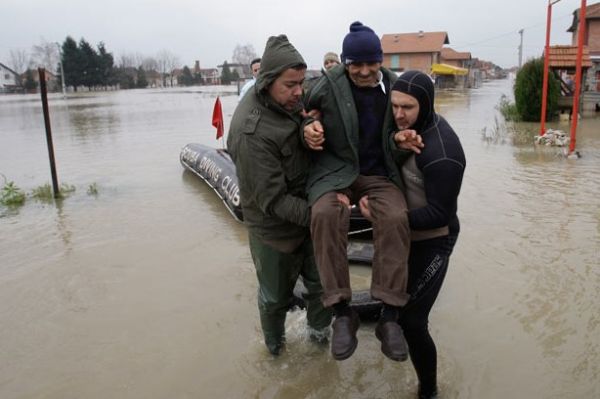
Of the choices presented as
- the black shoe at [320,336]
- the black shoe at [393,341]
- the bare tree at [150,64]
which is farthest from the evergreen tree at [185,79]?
the black shoe at [393,341]

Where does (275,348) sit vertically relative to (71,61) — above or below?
below

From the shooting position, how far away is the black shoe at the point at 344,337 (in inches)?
111

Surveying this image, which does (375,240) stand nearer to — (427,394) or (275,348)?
(427,394)

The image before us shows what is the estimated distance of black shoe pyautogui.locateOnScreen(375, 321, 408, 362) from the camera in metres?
2.71

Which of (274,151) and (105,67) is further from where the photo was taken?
(105,67)

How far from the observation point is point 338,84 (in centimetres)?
305

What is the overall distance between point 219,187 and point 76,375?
15.3ft

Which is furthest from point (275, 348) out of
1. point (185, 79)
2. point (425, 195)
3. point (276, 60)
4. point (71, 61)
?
point (185, 79)

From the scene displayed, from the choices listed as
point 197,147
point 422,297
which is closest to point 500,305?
point 422,297

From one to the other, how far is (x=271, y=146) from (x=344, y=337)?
116cm

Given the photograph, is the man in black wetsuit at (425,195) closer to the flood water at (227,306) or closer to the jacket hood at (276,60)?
the jacket hood at (276,60)

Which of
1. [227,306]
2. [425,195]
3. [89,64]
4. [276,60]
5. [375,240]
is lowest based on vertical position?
[227,306]

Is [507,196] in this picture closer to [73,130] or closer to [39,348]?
[39,348]

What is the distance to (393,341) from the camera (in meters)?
2.75
